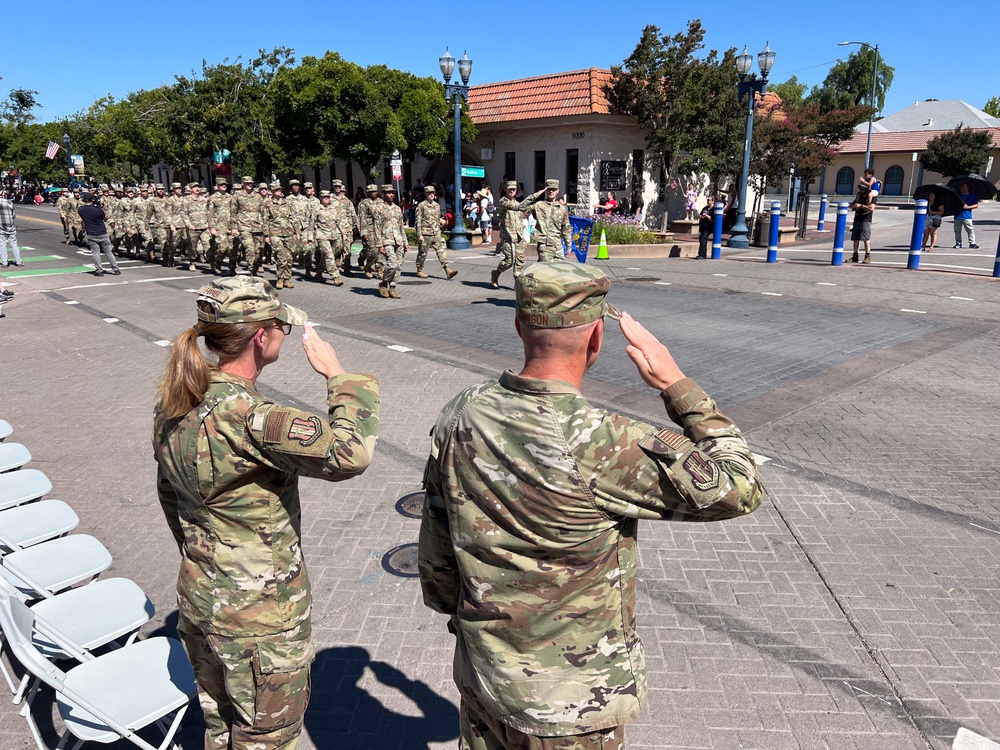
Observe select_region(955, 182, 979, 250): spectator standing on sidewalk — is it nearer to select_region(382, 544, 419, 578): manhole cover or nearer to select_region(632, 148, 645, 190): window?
select_region(632, 148, 645, 190): window

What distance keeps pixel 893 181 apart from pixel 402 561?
66.6m

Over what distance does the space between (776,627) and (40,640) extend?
11.7 ft

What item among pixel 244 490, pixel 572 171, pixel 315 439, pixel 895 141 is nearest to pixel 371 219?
pixel 244 490

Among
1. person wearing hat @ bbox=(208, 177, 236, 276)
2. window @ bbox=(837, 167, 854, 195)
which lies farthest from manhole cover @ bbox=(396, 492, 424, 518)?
window @ bbox=(837, 167, 854, 195)

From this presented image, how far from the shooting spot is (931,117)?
67312 millimetres


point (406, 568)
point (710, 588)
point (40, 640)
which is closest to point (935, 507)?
point (710, 588)

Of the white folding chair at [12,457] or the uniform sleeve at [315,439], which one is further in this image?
the white folding chair at [12,457]

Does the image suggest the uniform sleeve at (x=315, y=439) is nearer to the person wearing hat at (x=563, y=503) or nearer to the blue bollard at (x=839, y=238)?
the person wearing hat at (x=563, y=503)

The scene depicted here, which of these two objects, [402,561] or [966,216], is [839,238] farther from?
[402,561]

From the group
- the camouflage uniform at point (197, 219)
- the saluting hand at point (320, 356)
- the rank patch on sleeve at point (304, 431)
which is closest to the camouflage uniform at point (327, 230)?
the camouflage uniform at point (197, 219)

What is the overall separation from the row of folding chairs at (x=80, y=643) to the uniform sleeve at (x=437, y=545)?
1402 mm

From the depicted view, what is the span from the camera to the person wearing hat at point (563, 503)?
1.83 metres

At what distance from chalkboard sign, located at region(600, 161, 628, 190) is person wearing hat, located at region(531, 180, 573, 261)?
15.8m

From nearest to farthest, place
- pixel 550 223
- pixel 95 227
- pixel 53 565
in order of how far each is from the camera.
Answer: pixel 53 565, pixel 550 223, pixel 95 227
